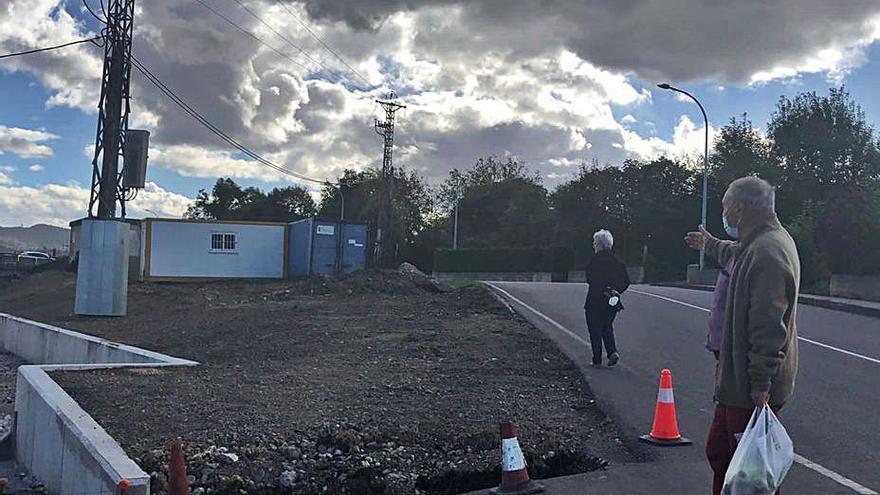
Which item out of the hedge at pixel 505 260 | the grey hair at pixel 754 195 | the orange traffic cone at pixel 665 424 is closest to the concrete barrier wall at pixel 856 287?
the orange traffic cone at pixel 665 424

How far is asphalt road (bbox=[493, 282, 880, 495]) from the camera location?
21.2ft

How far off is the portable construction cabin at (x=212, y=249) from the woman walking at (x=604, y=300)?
29.6m

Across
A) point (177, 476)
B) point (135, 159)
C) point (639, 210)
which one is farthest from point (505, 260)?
point (177, 476)

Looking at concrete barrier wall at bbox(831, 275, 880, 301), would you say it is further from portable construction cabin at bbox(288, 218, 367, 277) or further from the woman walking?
portable construction cabin at bbox(288, 218, 367, 277)

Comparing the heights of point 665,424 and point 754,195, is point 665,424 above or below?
below

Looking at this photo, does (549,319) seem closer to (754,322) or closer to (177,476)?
(177,476)

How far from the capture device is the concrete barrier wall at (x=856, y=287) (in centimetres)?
2628

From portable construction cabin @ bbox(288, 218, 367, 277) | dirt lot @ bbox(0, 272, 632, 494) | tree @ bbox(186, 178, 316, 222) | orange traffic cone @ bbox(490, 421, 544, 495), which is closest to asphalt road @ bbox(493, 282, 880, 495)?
dirt lot @ bbox(0, 272, 632, 494)

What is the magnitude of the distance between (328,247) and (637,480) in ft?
105

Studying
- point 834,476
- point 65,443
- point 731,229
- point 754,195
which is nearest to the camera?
point 754,195

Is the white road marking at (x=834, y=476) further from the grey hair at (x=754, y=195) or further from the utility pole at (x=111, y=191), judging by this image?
the utility pole at (x=111, y=191)

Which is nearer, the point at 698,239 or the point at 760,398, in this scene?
the point at 760,398

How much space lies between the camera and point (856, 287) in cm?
2709

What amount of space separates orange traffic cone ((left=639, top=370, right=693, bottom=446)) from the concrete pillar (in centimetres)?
1664
